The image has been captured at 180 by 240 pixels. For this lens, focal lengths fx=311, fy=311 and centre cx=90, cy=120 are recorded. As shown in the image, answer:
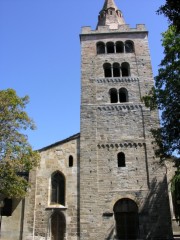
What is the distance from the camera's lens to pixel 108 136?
23.2m

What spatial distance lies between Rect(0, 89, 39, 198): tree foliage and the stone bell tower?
462 cm

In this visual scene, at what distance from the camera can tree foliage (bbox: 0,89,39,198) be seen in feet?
59.2

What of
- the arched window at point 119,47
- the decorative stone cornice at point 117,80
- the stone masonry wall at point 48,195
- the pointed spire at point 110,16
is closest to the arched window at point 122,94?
the decorative stone cornice at point 117,80

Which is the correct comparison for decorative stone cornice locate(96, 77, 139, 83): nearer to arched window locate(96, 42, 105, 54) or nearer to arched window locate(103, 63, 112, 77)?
arched window locate(103, 63, 112, 77)

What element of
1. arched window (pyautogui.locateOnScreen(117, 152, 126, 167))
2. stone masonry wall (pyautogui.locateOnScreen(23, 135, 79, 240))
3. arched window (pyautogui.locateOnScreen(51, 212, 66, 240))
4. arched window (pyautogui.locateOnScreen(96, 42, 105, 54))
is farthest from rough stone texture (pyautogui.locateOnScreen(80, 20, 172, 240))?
arched window (pyautogui.locateOnScreen(51, 212, 66, 240))

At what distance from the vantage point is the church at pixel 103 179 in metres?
20.3

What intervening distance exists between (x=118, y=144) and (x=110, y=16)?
15.6 metres

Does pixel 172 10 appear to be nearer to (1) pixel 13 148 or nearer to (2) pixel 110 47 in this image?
(1) pixel 13 148

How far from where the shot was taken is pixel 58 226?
20719 mm

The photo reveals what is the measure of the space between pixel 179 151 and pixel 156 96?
3.22 meters

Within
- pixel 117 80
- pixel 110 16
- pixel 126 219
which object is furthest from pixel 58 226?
pixel 110 16

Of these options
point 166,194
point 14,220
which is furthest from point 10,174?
point 166,194

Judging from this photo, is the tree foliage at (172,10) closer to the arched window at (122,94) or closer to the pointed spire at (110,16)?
the arched window at (122,94)

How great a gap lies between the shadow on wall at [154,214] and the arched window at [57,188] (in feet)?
13.2
